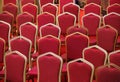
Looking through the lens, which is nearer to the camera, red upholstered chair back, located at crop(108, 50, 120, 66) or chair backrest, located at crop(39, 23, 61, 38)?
red upholstered chair back, located at crop(108, 50, 120, 66)

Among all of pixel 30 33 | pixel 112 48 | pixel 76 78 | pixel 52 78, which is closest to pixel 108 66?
pixel 76 78

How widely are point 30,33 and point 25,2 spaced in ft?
8.59

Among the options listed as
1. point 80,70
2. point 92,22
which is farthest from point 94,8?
point 80,70

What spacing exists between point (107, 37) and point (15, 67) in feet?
6.84

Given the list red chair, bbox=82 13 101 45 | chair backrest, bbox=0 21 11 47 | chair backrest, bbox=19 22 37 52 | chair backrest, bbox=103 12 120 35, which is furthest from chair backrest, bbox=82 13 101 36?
chair backrest, bbox=0 21 11 47

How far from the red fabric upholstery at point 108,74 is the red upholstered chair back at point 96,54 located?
697 mm

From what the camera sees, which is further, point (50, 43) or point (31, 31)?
point (31, 31)

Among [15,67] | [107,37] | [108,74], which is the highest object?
[108,74]

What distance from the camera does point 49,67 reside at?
195 inches

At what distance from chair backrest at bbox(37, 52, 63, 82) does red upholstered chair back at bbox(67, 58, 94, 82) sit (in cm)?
25

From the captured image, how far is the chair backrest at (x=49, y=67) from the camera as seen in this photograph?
4.90m

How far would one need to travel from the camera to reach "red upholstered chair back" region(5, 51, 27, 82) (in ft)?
16.8

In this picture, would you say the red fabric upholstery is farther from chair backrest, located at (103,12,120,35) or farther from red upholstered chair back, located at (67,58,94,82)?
chair backrest, located at (103,12,120,35)

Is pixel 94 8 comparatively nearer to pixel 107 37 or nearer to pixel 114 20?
pixel 114 20
